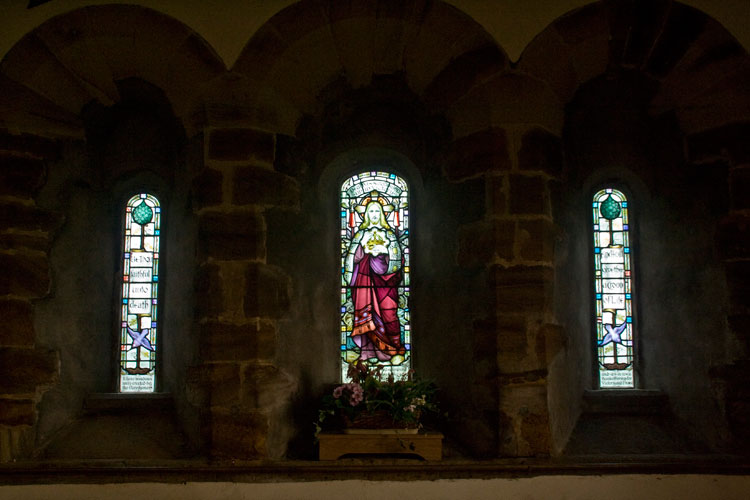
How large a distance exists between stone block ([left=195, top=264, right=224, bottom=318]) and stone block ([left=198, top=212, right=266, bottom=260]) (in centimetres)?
8

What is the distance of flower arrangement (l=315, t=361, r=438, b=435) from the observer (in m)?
4.54

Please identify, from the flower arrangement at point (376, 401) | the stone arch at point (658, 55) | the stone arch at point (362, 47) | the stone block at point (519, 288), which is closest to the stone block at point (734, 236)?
the stone arch at point (658, 55)

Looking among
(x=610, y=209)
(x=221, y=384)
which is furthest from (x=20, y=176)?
(x=610, y=209)

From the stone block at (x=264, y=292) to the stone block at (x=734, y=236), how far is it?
2.58 m

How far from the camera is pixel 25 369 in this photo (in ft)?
15.4

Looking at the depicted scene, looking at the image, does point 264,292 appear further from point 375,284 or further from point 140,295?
point 140,295

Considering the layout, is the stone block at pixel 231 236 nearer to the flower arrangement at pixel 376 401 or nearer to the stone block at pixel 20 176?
the flower arrangement at pixel 376 401

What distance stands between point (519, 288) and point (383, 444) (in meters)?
1.17

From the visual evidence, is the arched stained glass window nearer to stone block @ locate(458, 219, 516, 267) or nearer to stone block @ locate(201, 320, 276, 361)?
stone block @ locate(458, 219, 516, 267)

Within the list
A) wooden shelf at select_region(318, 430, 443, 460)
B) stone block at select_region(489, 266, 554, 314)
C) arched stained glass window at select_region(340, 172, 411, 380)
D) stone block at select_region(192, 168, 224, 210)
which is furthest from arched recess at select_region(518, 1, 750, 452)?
stone block at select_region(192, 168, 224, 210)

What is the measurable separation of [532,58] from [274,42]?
4.87 ft

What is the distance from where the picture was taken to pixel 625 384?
5.15m

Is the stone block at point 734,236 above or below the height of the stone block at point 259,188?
below

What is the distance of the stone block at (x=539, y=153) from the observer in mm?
4730
